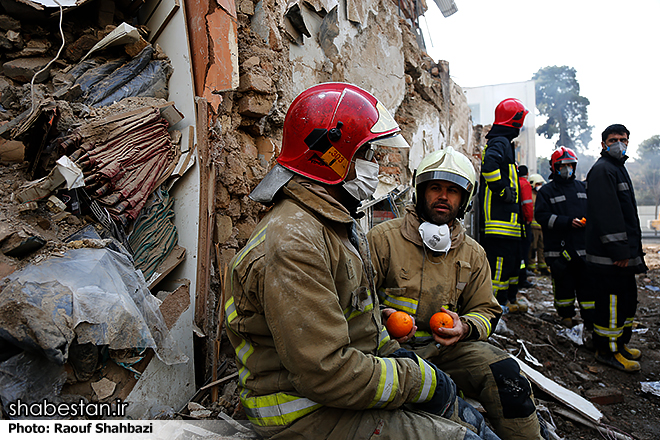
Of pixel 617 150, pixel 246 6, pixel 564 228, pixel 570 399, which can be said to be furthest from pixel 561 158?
pixel 246 6

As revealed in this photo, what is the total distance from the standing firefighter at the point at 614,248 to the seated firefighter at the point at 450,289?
7.17ft

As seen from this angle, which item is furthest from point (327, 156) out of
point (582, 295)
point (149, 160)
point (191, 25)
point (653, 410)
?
point (582, 295)

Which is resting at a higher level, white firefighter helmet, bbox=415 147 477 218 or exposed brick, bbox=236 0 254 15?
exposed brick, bbox=236 0 254 15

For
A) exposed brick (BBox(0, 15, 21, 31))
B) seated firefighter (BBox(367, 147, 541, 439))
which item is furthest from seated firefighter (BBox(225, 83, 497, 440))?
exposed brick (BBox(0, 15, 21, 31))

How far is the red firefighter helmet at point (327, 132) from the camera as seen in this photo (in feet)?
4.93

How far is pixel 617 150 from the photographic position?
375 centimetres

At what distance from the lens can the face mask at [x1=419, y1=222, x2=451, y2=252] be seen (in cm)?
217

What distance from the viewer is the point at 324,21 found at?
11.9 ft

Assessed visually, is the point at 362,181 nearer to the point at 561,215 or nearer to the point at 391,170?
the point at 391,170

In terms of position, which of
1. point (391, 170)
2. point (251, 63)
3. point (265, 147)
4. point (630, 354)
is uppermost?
point (251, 63)

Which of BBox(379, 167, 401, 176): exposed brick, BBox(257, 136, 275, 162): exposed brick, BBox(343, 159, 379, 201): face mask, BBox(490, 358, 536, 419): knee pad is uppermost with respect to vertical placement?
BBox(257, 136, 275, 162): exposed brick

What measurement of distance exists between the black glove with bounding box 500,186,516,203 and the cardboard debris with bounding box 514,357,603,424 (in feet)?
6.74

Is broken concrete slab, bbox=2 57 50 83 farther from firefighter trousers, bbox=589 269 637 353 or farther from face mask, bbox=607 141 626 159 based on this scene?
firefighter trousers, bbox=589 269 637 353

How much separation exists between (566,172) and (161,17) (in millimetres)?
5444
